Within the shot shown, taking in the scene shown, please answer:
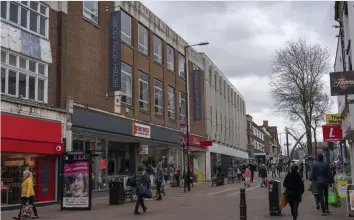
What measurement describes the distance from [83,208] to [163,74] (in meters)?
18.9

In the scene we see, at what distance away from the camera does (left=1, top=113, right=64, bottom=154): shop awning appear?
55.7 ft

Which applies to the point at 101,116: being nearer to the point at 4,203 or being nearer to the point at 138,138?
the point at 138,138

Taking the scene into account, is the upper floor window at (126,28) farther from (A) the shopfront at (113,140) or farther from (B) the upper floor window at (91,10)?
(A) the shopfront at (113,140)

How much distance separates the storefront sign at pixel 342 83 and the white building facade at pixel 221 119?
1252 inches

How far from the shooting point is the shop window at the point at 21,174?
17625 mm

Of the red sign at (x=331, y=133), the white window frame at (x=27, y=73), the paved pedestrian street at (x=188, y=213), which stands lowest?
the paved pedestrian street at (x=188, y=213)

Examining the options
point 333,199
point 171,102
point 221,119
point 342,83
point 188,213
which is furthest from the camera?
point 221,119

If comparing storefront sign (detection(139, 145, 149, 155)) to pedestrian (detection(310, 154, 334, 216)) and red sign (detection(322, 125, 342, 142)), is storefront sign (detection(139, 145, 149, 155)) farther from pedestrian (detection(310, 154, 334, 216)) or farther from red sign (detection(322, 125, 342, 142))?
pedestrian (detection(310, 154, 334, 216))

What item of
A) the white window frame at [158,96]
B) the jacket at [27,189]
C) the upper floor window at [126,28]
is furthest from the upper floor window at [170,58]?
the jacket at [27,189]

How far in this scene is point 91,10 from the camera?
2444cm

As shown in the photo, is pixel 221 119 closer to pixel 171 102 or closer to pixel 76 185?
pixel 171 102

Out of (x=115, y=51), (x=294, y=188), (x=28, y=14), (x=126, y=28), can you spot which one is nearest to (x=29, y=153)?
(x=28, y=14)

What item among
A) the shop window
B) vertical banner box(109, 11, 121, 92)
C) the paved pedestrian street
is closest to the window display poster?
the paved pedestrian street

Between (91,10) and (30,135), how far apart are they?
9.10 m
